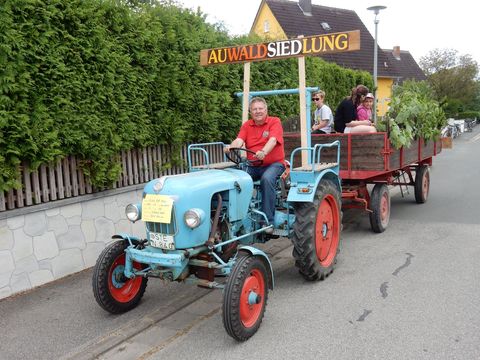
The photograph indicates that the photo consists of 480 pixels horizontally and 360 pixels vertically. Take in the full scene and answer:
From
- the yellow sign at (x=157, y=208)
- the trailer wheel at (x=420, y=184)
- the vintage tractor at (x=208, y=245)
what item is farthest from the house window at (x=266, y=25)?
the yellow sign at (x=157, y=208)

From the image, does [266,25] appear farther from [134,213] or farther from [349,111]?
[134,213]

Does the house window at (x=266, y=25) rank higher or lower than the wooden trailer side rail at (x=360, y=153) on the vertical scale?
higher

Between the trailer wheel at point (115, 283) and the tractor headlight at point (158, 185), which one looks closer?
the tractor headlight at point (158, 185)

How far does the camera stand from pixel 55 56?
15.2 ft

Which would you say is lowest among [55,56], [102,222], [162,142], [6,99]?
[102,222]

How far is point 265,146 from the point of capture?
4527 millimetres

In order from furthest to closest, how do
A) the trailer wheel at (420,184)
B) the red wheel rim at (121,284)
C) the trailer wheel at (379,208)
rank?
1. the trailer wheel at (420,184)
2. the trailer wheel at (379,208)
3. the red wheel rim at (121,284)

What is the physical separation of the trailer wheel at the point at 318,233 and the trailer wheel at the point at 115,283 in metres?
1.54

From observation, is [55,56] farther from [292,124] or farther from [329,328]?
[292,124]

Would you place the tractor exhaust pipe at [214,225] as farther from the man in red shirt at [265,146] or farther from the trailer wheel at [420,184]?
the trailer wheel at [420,184]

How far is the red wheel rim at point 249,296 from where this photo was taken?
3492 millimetres

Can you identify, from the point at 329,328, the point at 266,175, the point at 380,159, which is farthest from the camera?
the point at 380,159

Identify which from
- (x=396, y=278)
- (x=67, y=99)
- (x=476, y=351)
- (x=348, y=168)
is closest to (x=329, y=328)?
(x=476, y=351)

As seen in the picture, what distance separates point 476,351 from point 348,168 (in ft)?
11.0
